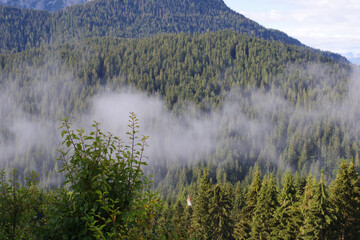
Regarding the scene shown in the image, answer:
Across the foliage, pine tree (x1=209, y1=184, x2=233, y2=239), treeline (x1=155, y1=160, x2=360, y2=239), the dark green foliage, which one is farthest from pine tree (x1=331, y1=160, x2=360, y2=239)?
the dark green foliage

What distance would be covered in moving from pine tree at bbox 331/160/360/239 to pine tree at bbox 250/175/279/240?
263 inches

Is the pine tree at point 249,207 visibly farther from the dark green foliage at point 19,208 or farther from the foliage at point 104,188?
the foliage at point 104,188

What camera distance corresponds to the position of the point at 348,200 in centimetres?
2620

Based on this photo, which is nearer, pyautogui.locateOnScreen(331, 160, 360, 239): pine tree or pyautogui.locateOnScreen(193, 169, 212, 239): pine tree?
pyautogui.locateOnScreen(331, 160, 360, 239): pine tree

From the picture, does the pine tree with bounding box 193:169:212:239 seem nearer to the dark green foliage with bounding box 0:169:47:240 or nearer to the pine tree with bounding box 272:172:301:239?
the pine tree with bounding box 272:172:301:239

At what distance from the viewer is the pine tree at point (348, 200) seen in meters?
26.0

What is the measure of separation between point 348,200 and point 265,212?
8.71 m

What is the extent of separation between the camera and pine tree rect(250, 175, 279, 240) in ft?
104

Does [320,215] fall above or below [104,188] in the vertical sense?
below

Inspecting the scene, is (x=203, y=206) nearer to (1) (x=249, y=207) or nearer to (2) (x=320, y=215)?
(1) (x=249, y=207)

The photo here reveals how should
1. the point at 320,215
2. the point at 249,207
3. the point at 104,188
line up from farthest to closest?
the point at 249,207
the point at 320,215
the point at 104,188

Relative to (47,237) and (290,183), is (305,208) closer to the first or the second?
(290,183)

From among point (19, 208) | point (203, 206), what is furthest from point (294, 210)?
point (19, 208)

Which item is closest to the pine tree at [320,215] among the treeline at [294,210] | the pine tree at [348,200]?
the treeline at [294,210]
